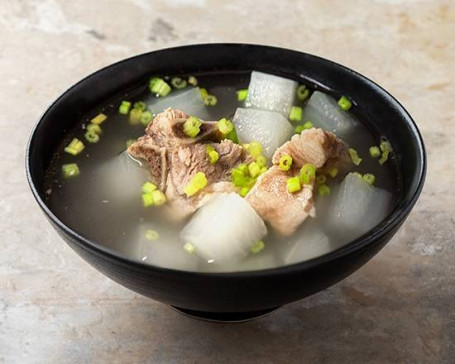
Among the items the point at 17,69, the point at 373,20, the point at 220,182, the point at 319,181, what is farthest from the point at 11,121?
the point at 373,20

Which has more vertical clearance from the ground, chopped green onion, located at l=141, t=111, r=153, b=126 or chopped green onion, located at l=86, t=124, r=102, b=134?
chopped green onion, located at l=141, t=111, r=153, b=126

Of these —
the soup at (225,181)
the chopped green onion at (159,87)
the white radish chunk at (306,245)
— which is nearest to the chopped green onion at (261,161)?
the soup at (225,181)

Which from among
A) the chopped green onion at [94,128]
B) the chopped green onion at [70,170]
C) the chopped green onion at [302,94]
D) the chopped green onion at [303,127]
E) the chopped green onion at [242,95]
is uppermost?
the chopped green onion at [302,94]

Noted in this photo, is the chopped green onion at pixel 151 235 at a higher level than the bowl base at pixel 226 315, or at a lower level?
higher

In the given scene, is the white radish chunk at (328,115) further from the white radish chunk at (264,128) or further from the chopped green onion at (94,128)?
the chopped green onion at (94,128)

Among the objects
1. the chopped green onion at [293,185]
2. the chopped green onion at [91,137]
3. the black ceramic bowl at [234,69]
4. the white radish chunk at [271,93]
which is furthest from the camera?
the white radish chunk at [271,93]

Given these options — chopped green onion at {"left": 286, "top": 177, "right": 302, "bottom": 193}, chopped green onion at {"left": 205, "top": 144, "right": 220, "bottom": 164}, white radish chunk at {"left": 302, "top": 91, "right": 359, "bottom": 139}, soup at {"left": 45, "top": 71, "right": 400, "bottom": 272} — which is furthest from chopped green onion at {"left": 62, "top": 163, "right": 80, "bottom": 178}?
white radish chunk at {"left": 302, "top": 91, "right": 359, "bottom": 139}

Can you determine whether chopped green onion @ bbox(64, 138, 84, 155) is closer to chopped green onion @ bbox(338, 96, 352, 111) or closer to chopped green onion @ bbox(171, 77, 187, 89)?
chopped green onion @ bbox(171, 77, 187, 89)
